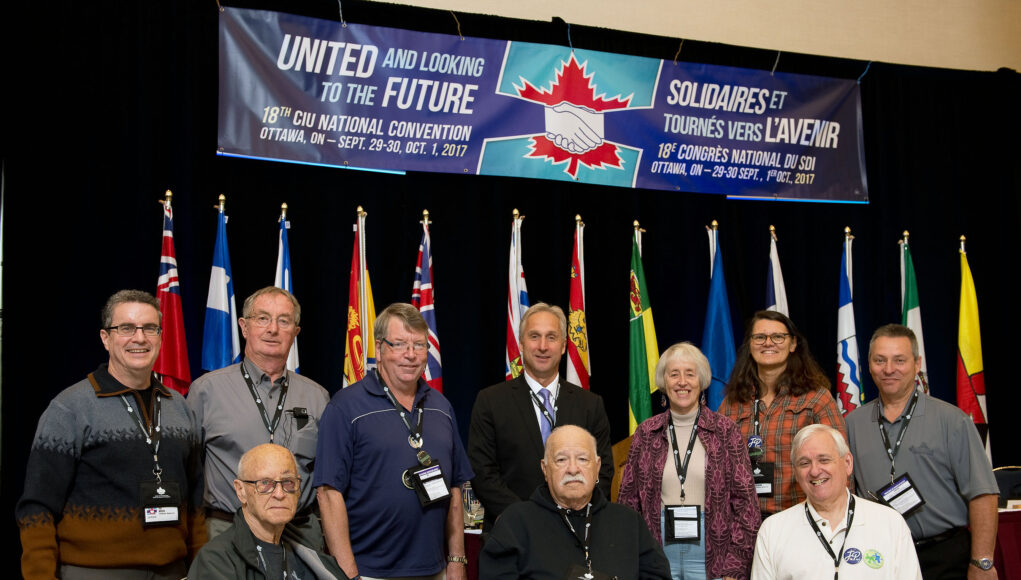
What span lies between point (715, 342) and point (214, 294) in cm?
308

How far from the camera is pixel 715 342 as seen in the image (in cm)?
593

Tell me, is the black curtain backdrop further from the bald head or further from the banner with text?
the bald head

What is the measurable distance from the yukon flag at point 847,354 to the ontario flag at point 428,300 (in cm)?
268

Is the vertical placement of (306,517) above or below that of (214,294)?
below

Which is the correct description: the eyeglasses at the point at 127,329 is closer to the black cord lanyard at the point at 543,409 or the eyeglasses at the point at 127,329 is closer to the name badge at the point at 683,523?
the black cord lanyard at the point at 543,409

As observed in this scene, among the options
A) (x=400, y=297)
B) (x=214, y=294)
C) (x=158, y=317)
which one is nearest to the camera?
(x=158, y=317)

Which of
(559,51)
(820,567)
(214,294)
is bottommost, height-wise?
(820,567)

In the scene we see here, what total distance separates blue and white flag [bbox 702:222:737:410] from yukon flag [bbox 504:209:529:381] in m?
1.24

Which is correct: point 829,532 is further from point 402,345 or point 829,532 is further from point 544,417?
point 402,345

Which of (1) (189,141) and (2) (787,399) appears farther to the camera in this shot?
(1) (189,141)

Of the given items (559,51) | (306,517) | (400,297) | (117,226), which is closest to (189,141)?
(117,226)

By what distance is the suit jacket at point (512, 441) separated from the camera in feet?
11.8

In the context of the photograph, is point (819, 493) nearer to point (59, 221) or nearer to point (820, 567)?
point (820, 567)

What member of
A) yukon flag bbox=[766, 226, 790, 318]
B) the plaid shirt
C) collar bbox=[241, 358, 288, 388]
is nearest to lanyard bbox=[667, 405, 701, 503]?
the plaid shirt
